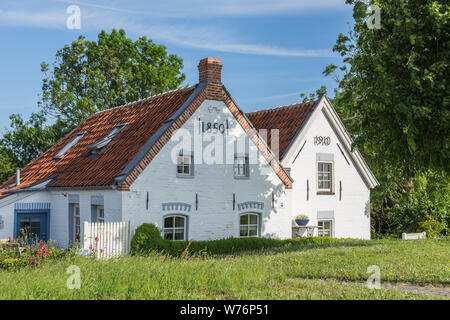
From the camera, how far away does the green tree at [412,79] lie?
49.4 feet

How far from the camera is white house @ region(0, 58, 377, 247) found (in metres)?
20.2

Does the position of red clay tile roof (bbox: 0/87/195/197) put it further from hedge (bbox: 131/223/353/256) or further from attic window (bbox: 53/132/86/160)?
hedge (bbox: 131/223/353/256)

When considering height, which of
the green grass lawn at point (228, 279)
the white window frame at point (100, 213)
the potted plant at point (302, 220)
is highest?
the white window frame at point (100, 213)

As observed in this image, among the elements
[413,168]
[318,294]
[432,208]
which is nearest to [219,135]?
[413,168]

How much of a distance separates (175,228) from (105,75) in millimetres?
23461

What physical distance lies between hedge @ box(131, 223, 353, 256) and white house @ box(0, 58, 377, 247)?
82 cm

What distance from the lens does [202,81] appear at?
72.5 ft

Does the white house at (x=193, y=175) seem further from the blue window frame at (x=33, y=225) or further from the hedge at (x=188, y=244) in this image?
the hedge at (x=188, y=244)

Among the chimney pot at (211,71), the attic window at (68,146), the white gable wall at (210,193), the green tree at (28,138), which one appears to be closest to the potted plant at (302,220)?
the white gable wall at (210,193)

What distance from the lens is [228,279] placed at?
11.2 metres

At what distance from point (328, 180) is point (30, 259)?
57.3 feet

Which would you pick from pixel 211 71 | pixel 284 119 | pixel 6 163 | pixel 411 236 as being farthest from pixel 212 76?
pixel 6 163

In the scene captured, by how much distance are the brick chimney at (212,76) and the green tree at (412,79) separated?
6.55 m

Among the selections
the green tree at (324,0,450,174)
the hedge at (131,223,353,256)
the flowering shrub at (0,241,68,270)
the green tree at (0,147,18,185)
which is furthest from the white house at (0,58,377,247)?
the green tree at (0,147,18,185)
